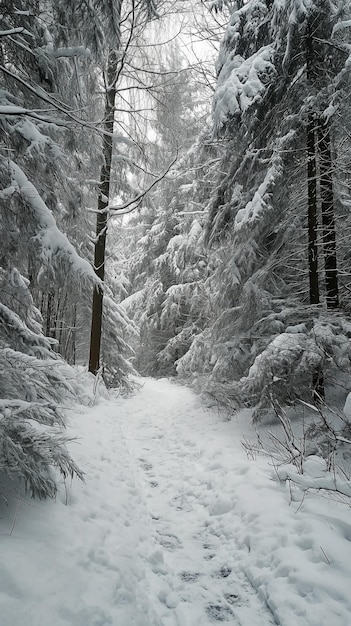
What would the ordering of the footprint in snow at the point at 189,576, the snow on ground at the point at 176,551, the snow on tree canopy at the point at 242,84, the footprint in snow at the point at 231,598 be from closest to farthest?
1. the snow on ground at the point at 176,551
2. the footprint in snow at the point at 231,598
3. the footprint in snow at the point at 189,576
4. the snow on tree canopy at the point at 242,84

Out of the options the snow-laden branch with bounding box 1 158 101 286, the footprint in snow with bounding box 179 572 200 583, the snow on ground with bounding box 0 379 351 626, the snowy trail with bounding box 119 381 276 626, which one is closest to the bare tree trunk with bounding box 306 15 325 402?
the snowy trail with bounding box 119 381 276 626

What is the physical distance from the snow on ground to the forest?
0.42 m

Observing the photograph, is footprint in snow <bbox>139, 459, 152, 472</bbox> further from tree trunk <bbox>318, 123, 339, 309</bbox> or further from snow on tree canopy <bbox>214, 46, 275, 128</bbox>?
snow on tree canopy <bbox>214, 46, 275, 128</bbox>

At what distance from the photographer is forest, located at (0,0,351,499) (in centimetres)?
347

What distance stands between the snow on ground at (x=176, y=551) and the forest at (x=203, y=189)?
42 centimetres

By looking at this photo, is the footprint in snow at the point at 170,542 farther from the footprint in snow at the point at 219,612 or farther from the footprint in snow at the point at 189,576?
the footprint in snow at the point at 219,612

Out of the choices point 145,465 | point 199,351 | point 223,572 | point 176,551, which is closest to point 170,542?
point 176,551

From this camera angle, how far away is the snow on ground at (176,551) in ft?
7.09

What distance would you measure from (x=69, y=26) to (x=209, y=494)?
5.55 meters

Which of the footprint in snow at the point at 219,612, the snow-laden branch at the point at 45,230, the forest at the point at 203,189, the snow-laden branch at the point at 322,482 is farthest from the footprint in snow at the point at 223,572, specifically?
the snow-laden branch at the point at 45,230

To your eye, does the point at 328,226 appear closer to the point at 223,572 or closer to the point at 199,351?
the point at 199,351

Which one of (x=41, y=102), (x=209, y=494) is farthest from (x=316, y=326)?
(x=41, y=102)

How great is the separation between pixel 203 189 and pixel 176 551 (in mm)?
9197

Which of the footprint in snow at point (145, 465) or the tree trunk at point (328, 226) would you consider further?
the tree trunk at point (328, 226)
